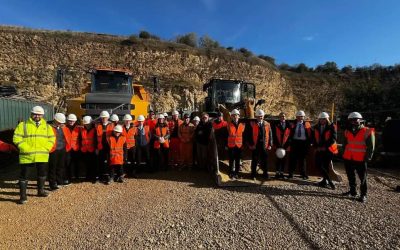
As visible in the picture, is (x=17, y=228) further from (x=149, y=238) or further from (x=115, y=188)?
(x=115, y=188)

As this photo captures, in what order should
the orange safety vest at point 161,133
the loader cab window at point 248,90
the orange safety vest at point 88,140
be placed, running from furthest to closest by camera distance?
the loader cab window at point 248,90
the orange safety vest at point 161,133
the orange safety vest at point 88,140

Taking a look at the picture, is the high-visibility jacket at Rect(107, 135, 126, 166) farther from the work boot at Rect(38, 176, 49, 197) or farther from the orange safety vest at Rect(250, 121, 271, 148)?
the orange safety vest at Rect(250, 121, 271, 148)

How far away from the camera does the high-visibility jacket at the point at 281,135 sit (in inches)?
351

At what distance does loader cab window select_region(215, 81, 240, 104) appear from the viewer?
47.1 ft

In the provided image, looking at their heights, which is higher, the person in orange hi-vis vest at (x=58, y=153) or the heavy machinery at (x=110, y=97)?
the heavy machinery at (x=110, y=97)

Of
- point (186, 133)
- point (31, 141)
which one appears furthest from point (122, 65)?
point (31, 141)

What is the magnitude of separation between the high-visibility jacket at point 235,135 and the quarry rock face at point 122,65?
70.1 ft

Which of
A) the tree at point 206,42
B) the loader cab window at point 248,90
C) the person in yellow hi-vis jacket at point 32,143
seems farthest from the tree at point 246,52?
the person in yellow hi-vis jacket at point 32,143

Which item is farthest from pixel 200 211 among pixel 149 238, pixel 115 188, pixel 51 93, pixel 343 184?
pixel 51 93

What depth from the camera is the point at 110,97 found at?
35.3ft

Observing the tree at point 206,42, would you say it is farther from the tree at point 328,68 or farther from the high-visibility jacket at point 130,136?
the high-visibility jacket at point 130,136

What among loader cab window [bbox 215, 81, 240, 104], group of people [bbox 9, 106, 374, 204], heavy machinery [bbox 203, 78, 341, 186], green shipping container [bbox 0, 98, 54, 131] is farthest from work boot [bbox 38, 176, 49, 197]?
loader cab window [bbox 215, 81, 240, 104]

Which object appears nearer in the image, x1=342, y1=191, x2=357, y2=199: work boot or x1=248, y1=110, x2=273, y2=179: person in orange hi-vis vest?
x1=342, y1=191, x2=357, y2=199: work boot

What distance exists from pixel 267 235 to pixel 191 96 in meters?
29.9
